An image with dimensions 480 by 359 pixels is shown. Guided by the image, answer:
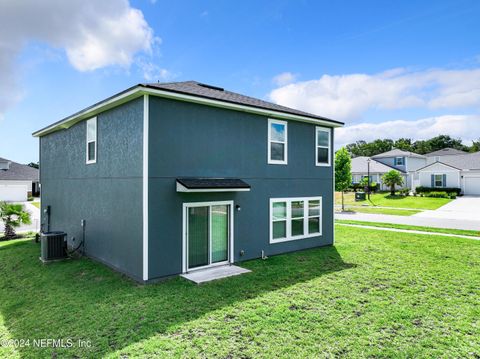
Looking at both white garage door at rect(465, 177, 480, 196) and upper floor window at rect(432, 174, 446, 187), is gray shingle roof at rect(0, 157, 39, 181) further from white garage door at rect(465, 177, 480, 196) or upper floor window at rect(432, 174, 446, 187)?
white garage door at rect(465, 177, 480, 196)

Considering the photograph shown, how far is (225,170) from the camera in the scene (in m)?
9.21

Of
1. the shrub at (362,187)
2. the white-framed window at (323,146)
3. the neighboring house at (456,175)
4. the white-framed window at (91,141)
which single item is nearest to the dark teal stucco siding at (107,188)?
the white-framed window at (91,141)

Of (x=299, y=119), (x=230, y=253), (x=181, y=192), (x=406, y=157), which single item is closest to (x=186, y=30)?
(x=299, y=119)

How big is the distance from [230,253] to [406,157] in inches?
1830

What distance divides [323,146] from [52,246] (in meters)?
10.9

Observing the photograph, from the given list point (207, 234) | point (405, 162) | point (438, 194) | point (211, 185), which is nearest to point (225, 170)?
point (211, 185)

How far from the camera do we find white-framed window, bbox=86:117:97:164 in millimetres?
9953

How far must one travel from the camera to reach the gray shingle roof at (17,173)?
1502 inches

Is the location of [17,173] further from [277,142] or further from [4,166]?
[277,142]

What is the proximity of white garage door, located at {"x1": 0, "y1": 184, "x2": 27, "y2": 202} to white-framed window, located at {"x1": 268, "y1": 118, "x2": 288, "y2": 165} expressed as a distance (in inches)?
1600

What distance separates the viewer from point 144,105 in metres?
7.40

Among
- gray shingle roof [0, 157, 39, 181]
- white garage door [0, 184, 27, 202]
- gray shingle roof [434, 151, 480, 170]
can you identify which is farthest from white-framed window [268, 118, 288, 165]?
gray shingle roof [0, 157, 39, 181]

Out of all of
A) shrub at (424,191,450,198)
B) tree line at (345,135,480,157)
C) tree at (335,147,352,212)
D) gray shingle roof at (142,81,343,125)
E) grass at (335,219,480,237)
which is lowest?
grass at (335,219,480,237)

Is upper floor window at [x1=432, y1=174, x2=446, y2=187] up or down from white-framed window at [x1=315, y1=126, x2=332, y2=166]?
down
